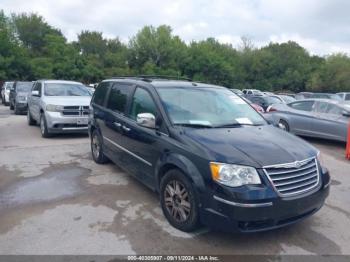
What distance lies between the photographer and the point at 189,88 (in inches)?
192

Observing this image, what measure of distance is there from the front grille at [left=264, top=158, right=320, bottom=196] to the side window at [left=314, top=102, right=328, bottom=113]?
22.9ft

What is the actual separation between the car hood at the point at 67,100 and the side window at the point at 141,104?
488cm

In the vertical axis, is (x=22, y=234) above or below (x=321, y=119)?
below

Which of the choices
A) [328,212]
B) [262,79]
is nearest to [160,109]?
[328,212]

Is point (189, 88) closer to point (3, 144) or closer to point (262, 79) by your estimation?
point (3, 144)

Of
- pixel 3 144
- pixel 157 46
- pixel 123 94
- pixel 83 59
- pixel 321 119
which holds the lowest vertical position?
pixel 3 144

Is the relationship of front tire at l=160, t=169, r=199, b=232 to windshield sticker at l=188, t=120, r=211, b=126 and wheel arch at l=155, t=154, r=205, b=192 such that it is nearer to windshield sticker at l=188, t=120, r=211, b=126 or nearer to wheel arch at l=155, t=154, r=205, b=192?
wheel arch at l=155, t=154, r=205, b=192

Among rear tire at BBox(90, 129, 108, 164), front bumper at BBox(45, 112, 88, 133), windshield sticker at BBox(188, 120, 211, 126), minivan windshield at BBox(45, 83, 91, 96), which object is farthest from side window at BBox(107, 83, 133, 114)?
minivan windshield at BBox(45, 83, 91, 96)

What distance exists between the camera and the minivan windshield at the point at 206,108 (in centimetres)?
424

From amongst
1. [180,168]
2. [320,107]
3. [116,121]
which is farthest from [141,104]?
[320,107]

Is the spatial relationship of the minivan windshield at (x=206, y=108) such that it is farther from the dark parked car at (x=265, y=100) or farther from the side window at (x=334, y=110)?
the dark parked car at (x=265, y=100)

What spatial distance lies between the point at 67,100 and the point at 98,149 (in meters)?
3.52

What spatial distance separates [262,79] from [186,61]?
1572cm

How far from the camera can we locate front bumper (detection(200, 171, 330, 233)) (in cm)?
320
